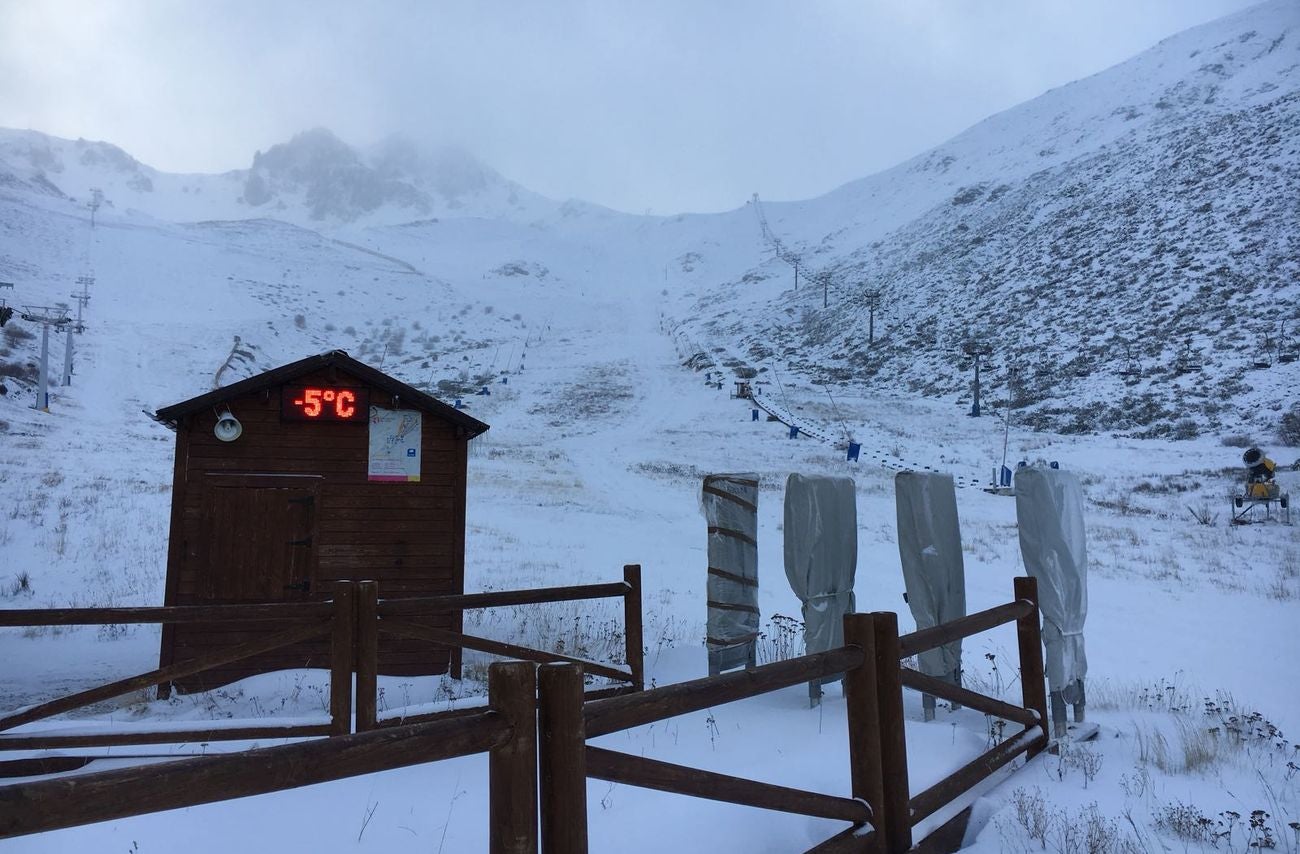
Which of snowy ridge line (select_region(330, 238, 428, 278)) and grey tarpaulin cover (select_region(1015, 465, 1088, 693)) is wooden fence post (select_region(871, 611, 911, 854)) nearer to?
grey tarpaulin cover (select_region(1015, 465, 1088, 693))

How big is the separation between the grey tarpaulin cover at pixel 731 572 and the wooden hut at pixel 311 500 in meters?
3.21

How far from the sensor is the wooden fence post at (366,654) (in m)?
5.93

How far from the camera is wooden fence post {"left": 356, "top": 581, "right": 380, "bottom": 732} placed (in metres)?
5.93

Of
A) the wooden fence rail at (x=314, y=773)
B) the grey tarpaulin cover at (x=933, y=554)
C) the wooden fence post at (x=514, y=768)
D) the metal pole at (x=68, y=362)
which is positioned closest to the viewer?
the wooden fence rail at (x=314, y=773)

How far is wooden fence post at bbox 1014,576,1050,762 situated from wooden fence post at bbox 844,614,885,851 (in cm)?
267

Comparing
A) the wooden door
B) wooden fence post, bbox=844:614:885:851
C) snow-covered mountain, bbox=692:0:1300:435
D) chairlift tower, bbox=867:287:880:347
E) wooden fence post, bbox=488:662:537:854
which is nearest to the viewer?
wooden fence post, bbox=488:662:537:854

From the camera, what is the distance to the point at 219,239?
96062 mm

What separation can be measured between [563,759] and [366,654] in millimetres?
4171

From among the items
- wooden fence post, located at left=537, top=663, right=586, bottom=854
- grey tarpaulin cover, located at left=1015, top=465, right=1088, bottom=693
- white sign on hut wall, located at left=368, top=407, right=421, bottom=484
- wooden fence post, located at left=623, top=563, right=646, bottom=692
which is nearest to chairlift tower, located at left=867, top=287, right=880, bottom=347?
white sign on hut wall, located at left=368, top=407, right=421, bottom=484

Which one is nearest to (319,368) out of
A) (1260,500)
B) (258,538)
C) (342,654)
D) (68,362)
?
(258,538)

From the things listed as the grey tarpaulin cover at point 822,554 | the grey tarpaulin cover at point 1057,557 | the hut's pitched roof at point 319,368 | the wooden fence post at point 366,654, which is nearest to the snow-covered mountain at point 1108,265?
the grey tarpaulin cover at point 1057,557

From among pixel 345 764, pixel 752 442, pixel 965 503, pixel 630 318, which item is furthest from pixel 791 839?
pixel 630 318

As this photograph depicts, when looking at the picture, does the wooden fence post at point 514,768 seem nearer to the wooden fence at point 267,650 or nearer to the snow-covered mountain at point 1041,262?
the wooden fence at point 267,650

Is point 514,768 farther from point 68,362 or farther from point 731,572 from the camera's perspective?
point 68,362
